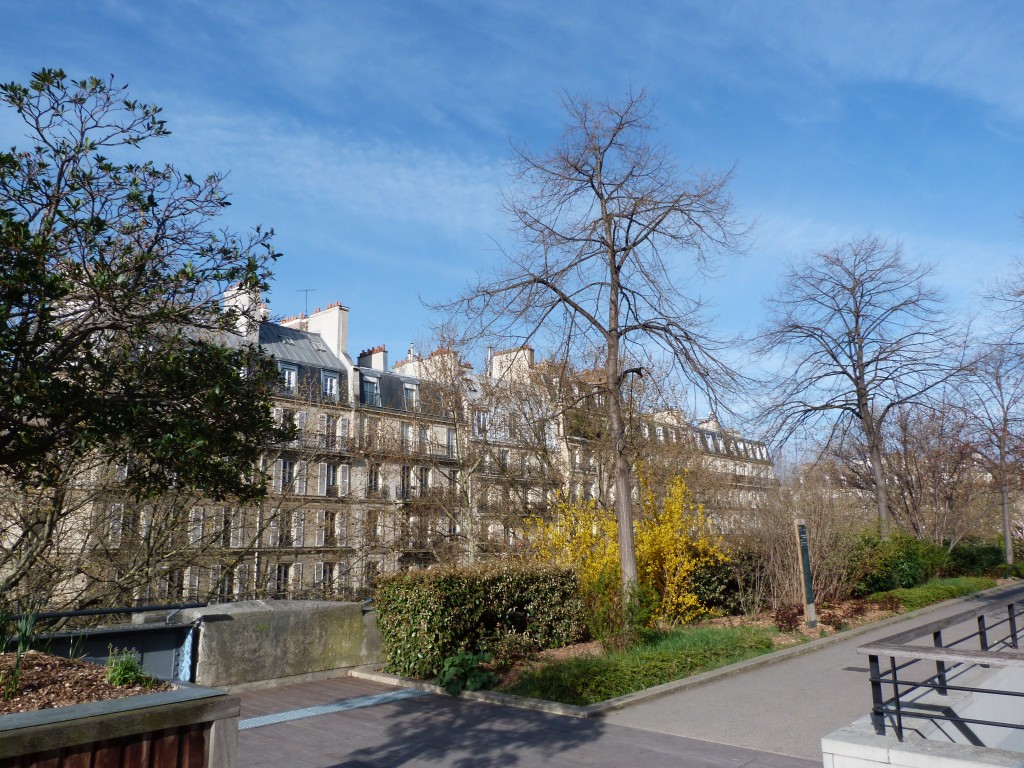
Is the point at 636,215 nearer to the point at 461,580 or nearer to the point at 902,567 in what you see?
the point at 461,580

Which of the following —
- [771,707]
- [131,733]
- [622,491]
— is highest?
[622,491]

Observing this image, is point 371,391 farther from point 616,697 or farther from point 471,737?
point 471,737

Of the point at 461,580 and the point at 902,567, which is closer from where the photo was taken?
the point at 461,580

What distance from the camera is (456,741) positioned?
25.4 feet

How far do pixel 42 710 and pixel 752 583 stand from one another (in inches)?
637

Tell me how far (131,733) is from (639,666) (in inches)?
279

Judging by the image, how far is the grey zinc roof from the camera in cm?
3988

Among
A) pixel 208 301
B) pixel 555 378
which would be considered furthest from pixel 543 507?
pixel 208 301

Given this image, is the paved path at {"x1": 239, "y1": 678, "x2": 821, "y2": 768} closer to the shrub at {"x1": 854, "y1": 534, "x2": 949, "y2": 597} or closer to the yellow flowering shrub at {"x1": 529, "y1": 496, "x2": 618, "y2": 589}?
the yellow flowering shrub at {"x1": 529, "y1": 496, "x2": 618, "y2": 589}

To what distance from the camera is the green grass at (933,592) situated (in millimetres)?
18453

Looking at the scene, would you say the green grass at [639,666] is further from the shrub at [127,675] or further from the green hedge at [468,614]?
the shrub at [127,675]

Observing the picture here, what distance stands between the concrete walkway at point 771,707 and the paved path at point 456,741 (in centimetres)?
34

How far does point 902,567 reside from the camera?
2134 cm

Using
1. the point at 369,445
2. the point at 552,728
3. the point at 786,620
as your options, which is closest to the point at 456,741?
the point at 552,728
